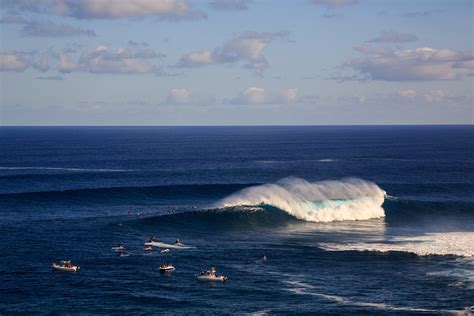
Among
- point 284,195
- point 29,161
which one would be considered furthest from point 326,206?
point 29,161

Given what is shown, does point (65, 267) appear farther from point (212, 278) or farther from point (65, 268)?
point (212, 278)

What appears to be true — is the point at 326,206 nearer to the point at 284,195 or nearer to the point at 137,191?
the point at 284,195

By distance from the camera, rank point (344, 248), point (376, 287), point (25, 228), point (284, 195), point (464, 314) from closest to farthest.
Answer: point (464, 314) < point (376, 287) < point (344, 248) < point (25, 228) < point (284, 195)

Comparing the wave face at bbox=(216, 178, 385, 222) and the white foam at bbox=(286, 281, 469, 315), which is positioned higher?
the wave face at bbox=(216, 178, 385, 222)

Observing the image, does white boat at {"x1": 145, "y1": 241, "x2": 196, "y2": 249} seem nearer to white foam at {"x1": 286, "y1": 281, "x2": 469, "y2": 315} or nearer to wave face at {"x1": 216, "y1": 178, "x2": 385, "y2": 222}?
white foam at {"x1": 286, "y1": 281, "x2": 469, "y2": 315}

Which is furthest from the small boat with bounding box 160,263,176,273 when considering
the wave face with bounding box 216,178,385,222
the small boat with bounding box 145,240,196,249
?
the wave face with bounding box 216,178,385,222

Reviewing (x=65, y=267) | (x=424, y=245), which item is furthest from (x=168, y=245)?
(x=424, y=245)

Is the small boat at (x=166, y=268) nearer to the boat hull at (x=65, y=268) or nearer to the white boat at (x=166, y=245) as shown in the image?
the boat hull at (x=65, y=268)
